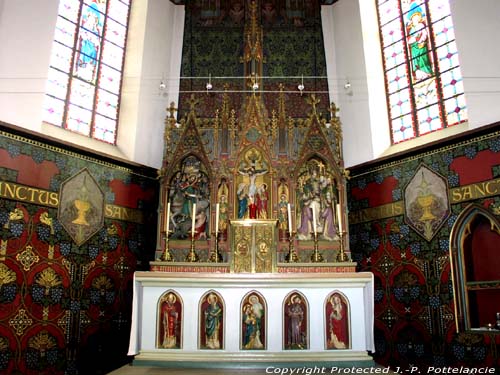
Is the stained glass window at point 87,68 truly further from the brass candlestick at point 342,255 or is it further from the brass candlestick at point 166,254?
the brass candlestick at point 342,255

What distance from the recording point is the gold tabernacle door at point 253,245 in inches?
323

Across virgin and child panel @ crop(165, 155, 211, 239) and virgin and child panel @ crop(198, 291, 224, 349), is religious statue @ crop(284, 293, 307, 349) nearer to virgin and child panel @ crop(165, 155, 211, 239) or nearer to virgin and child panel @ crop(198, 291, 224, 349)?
virgin and child panel @ crop(198, 291, 224, 349)

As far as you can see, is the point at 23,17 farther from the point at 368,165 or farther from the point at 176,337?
the point at 368,165

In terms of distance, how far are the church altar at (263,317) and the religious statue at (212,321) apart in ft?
0.19

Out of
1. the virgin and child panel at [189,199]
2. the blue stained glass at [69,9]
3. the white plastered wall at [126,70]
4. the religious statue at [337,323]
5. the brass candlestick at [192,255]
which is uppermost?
the blue stained glass at [69,9]

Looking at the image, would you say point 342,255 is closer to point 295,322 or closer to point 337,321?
point 337,321

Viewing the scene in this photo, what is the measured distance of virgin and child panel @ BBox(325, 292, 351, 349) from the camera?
755 cm

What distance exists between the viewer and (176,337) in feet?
24.6

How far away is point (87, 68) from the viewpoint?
1005 centimetres

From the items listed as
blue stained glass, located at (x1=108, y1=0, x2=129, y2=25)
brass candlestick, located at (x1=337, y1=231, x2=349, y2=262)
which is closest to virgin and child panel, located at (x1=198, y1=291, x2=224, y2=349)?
brass candlestick, located at (x1=337, y1=231, x2=349, y2=262)

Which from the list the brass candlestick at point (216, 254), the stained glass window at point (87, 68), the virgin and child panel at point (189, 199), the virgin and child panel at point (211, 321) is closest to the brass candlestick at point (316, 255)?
the brass candlestick at point (216, 254)

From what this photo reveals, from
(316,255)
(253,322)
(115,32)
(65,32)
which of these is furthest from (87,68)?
(253,322)

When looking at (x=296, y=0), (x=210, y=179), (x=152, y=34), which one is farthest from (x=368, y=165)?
(x=152, y=34)

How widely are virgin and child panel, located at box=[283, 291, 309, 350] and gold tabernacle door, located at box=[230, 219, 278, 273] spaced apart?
0.72m
